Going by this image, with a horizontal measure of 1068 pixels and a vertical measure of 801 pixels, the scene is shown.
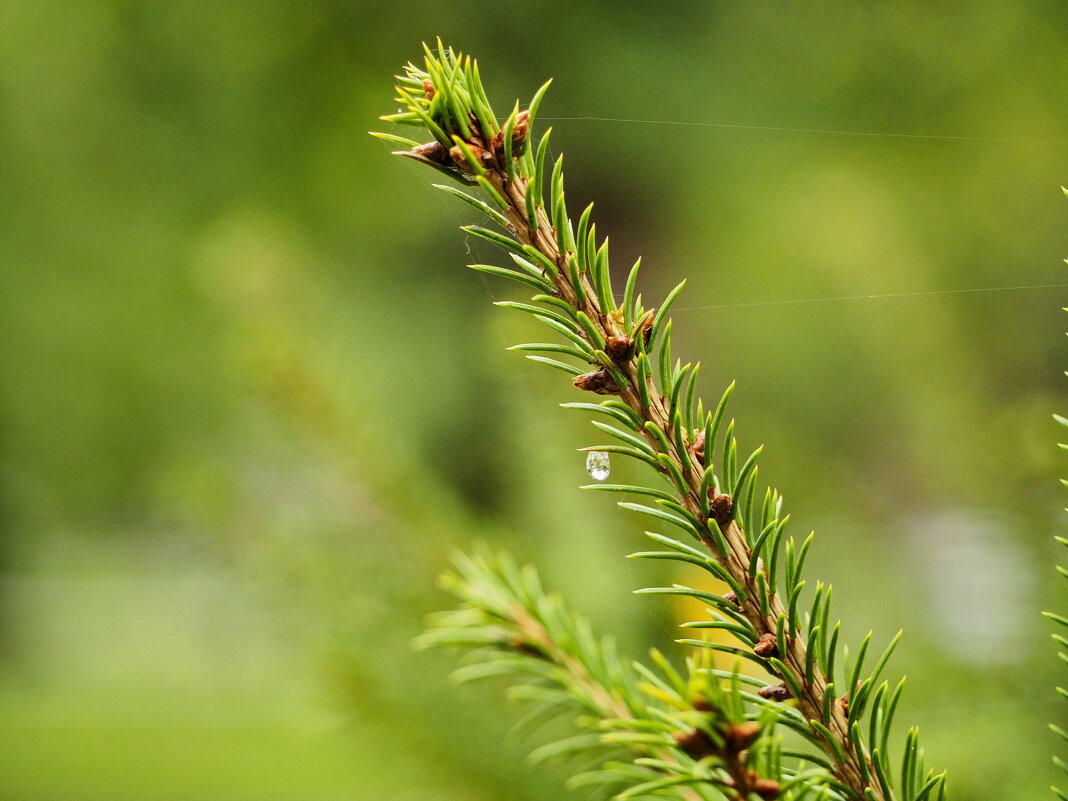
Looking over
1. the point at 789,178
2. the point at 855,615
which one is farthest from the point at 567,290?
the point at 789,178

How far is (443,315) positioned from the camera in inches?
156

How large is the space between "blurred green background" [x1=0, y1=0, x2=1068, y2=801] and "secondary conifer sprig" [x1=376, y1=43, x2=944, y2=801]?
0.51m

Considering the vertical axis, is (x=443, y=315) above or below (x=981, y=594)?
above

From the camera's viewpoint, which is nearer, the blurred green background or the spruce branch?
the spruce branch

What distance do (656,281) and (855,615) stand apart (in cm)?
293

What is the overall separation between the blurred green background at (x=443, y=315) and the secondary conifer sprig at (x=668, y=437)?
0.51 meters

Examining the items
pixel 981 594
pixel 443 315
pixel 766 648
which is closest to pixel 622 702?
pixel 766 648

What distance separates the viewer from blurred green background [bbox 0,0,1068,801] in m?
1.06

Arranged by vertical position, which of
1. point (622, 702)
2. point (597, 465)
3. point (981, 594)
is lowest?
point (622, 702)

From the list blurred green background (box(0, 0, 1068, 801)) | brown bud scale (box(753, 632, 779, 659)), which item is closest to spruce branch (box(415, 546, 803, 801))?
brown bud scale (box(753, 632, 779, 659))

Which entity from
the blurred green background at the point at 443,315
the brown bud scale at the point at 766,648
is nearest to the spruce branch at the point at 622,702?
the brown bud scale at the point at 766,648

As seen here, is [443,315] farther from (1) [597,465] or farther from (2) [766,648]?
(2) [766,648]

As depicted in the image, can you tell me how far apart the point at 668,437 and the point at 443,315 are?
3.70 metres

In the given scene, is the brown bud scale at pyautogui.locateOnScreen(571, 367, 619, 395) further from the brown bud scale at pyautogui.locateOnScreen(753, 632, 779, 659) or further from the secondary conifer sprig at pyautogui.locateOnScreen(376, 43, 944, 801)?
the brown bud scale at pyautogui.locateOnScreen(753, 632, 779, 659)
